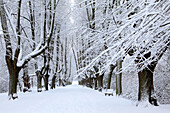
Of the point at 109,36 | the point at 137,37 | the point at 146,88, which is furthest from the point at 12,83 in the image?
the point at 137,37

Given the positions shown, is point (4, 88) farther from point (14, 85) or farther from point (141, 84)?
point (141, 84)

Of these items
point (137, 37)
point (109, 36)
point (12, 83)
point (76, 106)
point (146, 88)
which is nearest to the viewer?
point (137, 37)

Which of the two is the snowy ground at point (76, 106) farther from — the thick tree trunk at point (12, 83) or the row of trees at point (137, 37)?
the row of trees at point (137, 37)

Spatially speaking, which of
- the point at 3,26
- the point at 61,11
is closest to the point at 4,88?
the point at 61,11

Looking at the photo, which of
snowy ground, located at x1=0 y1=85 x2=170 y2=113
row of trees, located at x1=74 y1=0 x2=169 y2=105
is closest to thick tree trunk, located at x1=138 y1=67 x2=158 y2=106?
row of trees, located at x1=74 y1=0 x2=169 y2=105

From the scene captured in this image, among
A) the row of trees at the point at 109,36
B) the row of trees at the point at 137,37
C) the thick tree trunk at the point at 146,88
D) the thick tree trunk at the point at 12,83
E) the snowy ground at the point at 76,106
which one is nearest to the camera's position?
the row of trees at the point at 137,37

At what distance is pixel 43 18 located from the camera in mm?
14586

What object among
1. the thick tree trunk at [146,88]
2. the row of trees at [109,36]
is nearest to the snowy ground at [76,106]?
the thick tree trunk at [146,88]

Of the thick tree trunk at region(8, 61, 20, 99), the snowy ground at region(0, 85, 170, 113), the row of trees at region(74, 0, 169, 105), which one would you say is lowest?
the snowy ground at region(0, 85, 170, 113)

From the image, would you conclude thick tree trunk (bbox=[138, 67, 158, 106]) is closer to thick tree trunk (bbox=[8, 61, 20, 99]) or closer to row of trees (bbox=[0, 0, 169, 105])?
row of trees (bbox=[0, 0, 169, 105])

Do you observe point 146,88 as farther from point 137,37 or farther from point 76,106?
point 137,37

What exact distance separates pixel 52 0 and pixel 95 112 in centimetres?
1252

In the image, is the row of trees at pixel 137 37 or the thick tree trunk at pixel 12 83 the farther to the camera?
the thick tree trunk at pixel 12 83

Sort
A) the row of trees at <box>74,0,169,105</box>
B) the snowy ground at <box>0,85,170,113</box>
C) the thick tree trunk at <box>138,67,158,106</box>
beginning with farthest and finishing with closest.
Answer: the thick tree trunk at <box>138,67,158,106</box> → the snowy ground at <box>0,85,170,113</box> → the row of trees at <box>74,0,169,105</box>
